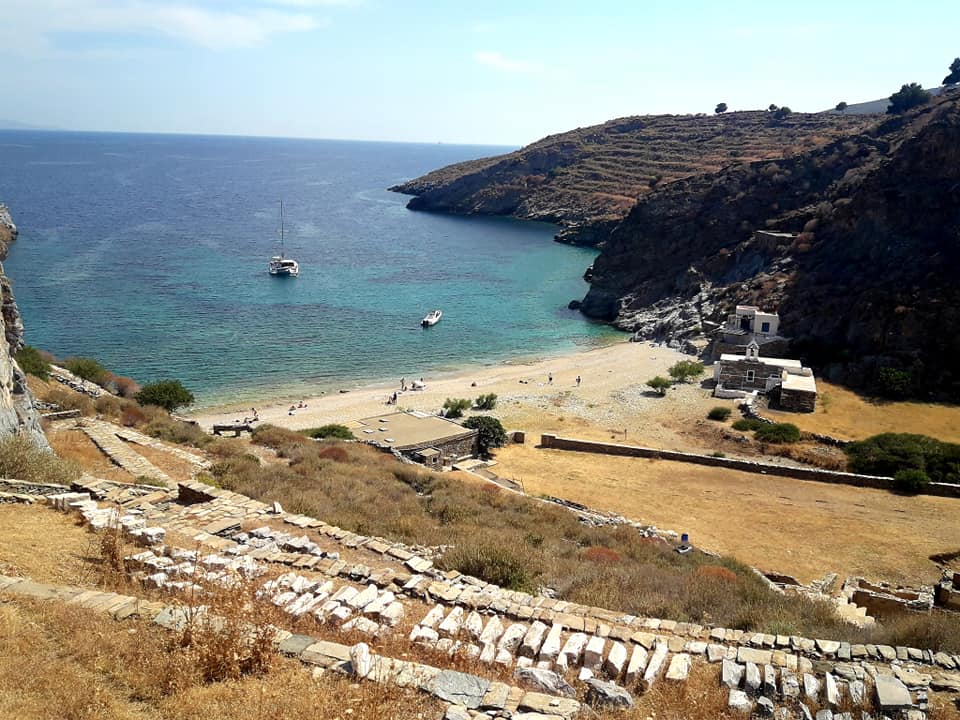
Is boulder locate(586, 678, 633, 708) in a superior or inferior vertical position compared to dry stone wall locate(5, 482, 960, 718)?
superior

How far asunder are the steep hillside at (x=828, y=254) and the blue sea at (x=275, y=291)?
7.86m

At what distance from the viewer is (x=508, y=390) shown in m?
42.9

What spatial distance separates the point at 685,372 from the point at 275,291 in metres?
39.6

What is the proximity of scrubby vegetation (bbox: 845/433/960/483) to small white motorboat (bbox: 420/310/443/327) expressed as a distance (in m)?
35.8

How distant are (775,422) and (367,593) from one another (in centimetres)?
2989

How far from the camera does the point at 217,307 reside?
5831 centimetres

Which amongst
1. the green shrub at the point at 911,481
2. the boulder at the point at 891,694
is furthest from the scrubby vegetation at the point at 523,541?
the green shrub at the point at 911,481

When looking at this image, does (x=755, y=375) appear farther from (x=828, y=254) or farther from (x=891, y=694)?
(x=891, y=694)

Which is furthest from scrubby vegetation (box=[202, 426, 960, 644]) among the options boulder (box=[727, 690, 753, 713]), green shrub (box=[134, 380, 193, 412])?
green shrub (box=[134, 380, 193, 412])

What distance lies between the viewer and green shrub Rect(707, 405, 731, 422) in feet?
117

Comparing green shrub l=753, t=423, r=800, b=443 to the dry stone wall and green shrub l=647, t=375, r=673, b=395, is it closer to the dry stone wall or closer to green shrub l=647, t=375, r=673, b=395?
green shrub l=647, t=375, r=673, b=395

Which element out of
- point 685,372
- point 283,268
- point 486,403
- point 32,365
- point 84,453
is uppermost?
point 283,268

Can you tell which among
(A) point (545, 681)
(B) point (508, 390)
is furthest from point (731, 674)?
(B) point (508, 390)

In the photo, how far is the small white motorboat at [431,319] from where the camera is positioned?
193 ft
